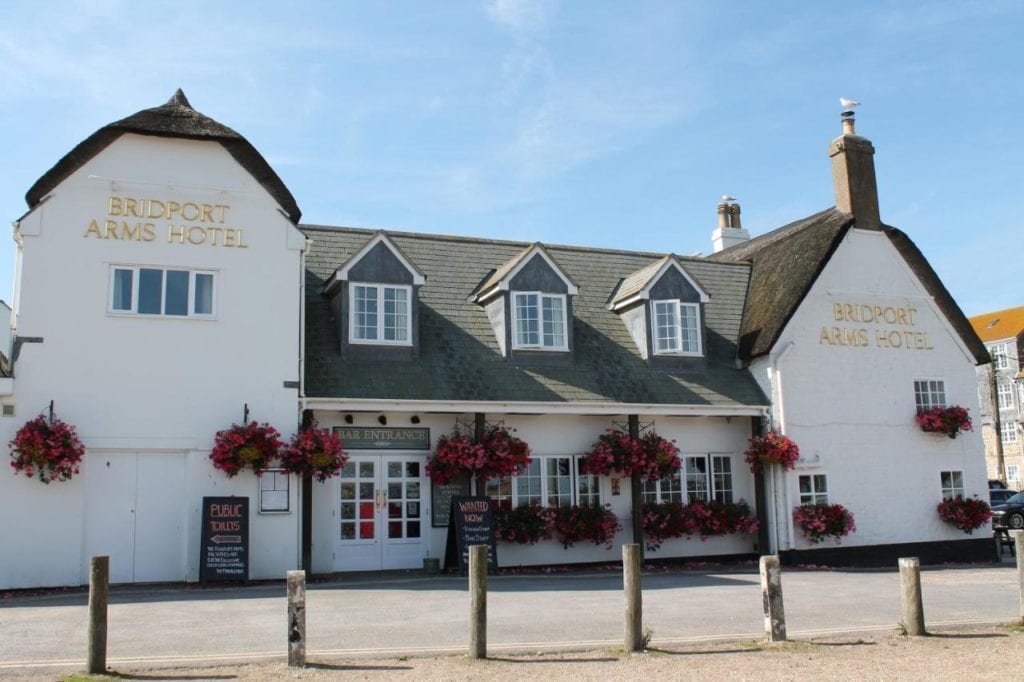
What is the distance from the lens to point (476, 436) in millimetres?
18172

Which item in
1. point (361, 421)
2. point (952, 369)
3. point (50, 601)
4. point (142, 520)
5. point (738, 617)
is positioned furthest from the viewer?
point (952, 369)

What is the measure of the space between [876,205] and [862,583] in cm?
988

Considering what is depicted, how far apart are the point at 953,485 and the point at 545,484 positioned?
9.87 metres

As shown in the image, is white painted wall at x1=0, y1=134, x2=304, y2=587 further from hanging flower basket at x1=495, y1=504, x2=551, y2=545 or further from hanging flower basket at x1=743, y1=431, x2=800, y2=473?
hanging flower basket at x1=743, y1=431, x2=800, y2=473

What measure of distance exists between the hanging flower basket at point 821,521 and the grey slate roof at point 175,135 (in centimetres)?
1183

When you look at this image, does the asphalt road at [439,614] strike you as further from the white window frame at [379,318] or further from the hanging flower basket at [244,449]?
the white window frame at [379,318]

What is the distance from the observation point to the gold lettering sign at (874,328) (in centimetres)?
2134

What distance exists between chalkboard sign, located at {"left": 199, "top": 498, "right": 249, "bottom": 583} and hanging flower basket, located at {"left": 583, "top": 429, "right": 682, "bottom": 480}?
268 inches

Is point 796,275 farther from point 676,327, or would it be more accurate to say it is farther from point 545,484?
point 545,484

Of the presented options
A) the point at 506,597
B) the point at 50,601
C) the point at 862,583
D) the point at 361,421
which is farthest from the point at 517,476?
the point at 50,601

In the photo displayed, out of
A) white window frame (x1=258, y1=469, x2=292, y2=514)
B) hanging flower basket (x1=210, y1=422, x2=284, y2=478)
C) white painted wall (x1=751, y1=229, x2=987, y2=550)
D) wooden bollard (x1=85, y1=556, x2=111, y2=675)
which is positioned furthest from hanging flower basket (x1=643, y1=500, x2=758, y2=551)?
wooden bollard (x1=85, y1=556, x2=111, y2=675)

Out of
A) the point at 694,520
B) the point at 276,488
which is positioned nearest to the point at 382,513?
the point at 276,488

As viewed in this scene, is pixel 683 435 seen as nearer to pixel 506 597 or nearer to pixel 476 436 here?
pixel 476 436

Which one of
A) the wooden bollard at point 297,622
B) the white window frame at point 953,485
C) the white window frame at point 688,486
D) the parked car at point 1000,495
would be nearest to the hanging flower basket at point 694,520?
the white window frame at point 688,486
